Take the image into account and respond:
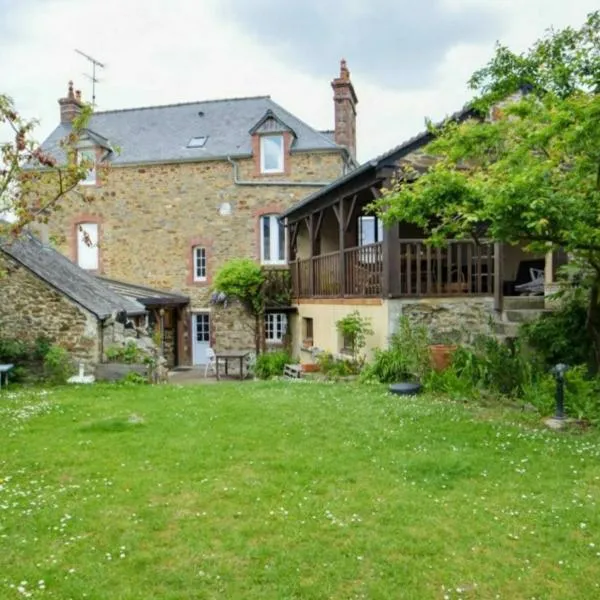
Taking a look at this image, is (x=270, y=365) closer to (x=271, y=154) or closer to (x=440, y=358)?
(x=440, y=358)

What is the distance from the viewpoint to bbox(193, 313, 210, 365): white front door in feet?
63.6

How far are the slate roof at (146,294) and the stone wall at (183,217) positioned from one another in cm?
38

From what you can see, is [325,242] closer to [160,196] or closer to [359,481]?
[160,196]

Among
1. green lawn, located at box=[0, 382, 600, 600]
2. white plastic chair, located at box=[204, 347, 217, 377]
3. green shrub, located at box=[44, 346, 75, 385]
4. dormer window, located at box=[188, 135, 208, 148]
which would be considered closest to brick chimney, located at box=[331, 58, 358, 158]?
dormer window, located at box=[188, 135, 208, 148]

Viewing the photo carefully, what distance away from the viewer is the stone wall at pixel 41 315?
11.6m

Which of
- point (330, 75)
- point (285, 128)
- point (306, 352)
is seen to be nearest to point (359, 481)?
point (306, 352)

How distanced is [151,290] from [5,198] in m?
9.41

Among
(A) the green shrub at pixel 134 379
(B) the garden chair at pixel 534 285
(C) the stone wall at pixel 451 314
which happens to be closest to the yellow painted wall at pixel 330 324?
(C) the stone wall at pixel 451 314

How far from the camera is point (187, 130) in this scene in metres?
20.5

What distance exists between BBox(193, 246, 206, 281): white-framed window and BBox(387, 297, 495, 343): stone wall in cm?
1065

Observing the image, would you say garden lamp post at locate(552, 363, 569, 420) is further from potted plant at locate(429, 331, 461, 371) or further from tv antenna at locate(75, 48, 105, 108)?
tv antenna at locate(75, 48, 105, 108)

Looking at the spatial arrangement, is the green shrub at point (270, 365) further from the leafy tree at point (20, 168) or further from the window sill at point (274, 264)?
the leafy tree at point (20, 168)

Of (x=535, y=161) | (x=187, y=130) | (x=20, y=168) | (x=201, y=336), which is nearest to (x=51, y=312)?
(x=20, y=168)

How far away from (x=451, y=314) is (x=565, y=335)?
216 centimetres
